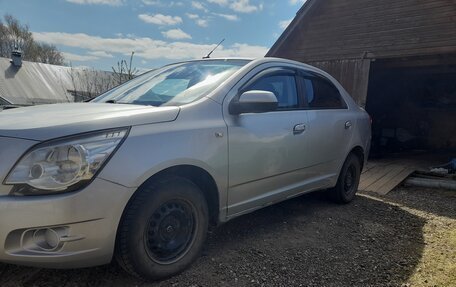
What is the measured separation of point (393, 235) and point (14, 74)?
32546 millimetres

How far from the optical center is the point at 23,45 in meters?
43.7

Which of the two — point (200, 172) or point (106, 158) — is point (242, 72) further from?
point (106, 158)

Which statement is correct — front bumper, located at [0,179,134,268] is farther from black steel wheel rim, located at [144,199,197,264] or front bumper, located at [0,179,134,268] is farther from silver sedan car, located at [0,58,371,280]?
black steel wheel rim, located at [144,199,197,264]

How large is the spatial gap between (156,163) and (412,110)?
13064 mm

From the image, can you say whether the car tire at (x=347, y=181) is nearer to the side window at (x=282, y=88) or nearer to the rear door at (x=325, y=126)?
the rear door at (x=325, y=126)

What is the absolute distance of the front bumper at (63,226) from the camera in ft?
6.59

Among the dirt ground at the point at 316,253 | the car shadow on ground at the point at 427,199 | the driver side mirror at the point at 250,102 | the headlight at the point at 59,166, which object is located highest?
the driver side mirror at the point at 250,102

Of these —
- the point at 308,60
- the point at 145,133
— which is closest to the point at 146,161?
the point at 145,133

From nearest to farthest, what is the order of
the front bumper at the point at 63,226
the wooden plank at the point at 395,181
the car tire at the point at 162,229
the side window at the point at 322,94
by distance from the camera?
the front bumper at the point at 63,226
the car tire at the point at 162,229
the side window at the point at 322,94
the wooden plank at the point at 395,181

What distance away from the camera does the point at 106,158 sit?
2.16m

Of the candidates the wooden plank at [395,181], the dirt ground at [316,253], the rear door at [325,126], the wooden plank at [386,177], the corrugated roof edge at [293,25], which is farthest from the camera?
the corrugated roof edge at [293,25]

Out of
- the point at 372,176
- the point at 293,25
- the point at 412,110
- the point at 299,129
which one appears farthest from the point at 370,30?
the point at 299,129

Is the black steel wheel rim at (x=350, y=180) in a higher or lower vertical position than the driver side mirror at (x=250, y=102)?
lower

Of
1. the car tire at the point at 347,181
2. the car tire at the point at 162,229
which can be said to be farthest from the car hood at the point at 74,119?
the car tire at the point at 347,181
